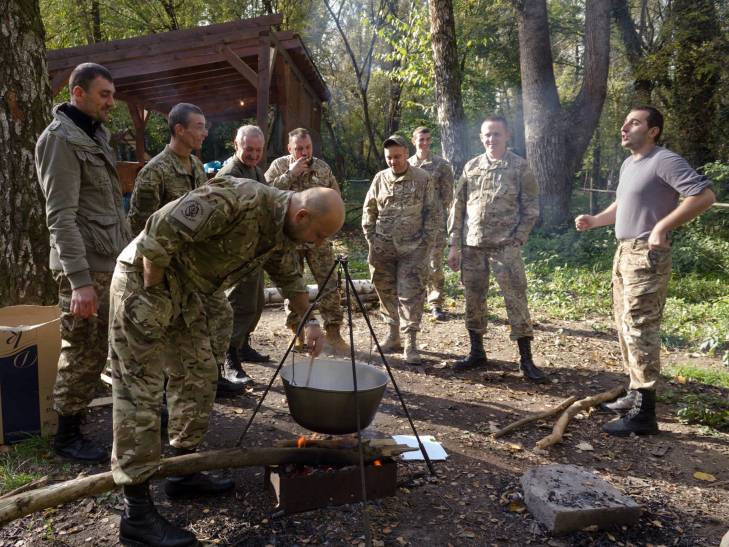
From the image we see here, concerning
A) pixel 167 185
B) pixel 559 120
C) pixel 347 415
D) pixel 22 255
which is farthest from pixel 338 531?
pixel 559 120

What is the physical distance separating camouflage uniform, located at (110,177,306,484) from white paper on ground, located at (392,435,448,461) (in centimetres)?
175

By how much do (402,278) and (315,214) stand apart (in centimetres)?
333

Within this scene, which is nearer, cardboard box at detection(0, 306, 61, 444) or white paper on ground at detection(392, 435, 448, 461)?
cardboard box at detection(0, 306, 61, 444)

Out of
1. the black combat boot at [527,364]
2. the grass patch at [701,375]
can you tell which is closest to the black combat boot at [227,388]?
the black combat boot at [527,364]

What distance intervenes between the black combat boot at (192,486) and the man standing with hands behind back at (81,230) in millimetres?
672

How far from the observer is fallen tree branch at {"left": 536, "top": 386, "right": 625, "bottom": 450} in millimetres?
3928

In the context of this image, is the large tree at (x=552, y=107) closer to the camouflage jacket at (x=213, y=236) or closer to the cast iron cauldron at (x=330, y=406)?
the cast iron cauldron at (x=330, y=406)

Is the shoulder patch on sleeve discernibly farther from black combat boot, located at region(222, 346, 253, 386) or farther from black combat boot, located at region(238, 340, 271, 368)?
black combat boot, located at region(238, 340, 271, 368)

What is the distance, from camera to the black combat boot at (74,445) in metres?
3.41

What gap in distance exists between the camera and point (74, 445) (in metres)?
3.46

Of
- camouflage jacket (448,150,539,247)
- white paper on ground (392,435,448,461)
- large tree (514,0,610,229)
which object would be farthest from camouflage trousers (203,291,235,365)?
large tree (514,0,610,229)

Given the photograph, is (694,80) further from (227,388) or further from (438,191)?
(227,388)

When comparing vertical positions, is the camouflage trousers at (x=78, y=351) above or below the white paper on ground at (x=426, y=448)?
above

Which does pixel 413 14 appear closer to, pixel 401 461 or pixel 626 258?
pixel 626 258
